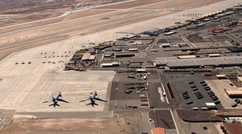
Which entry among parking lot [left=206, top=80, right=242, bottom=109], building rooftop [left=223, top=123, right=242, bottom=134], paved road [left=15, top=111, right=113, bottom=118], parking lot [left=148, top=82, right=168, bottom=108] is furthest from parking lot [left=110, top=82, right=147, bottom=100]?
building rooftop [left=223, top=123, right=242, bottom=134]

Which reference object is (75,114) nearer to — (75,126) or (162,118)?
(75,126)

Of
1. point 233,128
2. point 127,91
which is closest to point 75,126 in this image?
point 127,91

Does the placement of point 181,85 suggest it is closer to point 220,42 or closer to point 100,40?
point 220,42

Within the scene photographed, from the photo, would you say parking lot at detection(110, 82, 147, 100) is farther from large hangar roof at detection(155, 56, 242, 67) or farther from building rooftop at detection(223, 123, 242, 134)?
building rooftop at detection(223, 123, 242, 134)

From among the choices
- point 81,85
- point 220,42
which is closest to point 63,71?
point 81,85

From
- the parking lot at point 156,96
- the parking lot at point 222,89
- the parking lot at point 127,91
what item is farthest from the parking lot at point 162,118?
the parking lot at point 222,89
